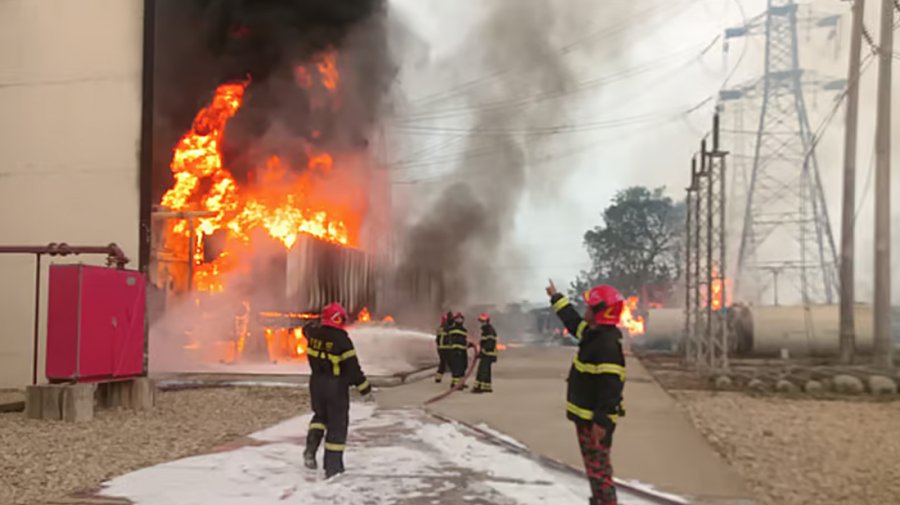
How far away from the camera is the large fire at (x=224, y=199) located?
21.9m

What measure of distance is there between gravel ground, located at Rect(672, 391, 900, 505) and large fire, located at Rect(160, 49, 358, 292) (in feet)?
43.6

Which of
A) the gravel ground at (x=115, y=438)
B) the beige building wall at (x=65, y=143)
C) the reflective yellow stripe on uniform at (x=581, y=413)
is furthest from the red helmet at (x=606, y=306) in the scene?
the beige building wall at (x=65, y=143)

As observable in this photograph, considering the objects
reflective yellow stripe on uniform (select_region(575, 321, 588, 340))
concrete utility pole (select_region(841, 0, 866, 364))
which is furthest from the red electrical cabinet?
concrete utility pole (select_region(841, 0, 866, 364))

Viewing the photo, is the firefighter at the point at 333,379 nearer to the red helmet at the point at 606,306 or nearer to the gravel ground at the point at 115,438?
the gravel ground at the point at 115,438

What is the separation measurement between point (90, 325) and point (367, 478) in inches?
213

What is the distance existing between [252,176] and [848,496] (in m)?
20.9

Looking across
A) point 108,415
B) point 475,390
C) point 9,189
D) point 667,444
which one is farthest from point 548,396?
point 9,189

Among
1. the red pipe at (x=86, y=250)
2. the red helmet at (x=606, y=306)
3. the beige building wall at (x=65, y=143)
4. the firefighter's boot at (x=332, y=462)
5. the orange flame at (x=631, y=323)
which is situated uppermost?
the beige building wall at (x=65, y=143)

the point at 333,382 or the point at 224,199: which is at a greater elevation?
the point at 224,199

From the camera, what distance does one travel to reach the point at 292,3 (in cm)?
2664

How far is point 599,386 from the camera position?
4750 millimetres

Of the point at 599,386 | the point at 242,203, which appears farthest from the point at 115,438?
the point at 242,203

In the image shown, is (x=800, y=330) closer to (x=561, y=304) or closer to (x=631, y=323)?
(x=631, y=323)

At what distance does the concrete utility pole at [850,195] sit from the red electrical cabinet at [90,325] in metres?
19.1
